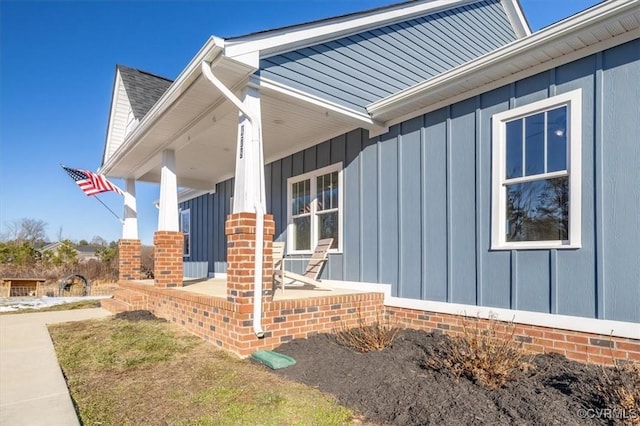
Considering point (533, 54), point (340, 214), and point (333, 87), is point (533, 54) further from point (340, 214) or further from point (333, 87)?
point (340, 214)

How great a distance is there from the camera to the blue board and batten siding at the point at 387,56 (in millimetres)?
5121

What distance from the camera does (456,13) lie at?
780 centimetres

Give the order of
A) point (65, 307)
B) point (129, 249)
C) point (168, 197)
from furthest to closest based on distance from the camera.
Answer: point (129, 249)
point (65, 307)
point (168, 197)

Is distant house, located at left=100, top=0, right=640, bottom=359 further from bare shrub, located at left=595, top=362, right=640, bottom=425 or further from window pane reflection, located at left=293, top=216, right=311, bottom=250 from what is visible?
bare shrub, located at left=595, top=362, right=640, bottom=425

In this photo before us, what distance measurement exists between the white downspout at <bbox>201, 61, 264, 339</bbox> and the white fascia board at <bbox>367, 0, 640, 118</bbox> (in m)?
2.08

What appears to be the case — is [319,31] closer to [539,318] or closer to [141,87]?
[539,318]

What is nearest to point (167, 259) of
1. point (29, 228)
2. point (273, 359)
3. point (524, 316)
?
point (273, 359)

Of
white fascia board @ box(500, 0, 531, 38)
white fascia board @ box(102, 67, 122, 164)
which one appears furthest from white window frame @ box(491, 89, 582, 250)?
white fascia board @ box(102, 67, 122, 164)

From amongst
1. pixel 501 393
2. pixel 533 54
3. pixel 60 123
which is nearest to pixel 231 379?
pixel 501 393

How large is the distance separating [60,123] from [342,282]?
17.4 meters

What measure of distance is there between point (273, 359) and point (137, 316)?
392 centimetres

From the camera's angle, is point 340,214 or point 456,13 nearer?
point 340,214

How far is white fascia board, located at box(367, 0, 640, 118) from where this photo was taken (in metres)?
3.26

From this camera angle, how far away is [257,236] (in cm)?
430
